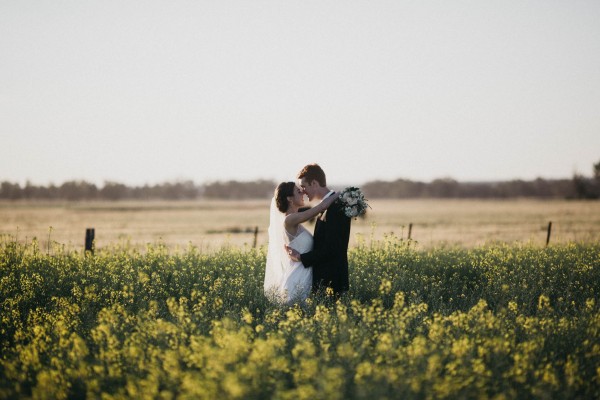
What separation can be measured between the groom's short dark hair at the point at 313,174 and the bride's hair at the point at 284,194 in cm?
39

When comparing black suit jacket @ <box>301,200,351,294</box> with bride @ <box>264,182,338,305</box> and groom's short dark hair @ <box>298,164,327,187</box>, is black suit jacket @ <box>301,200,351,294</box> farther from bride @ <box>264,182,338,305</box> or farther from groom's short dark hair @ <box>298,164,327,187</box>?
groom's short dark hair @ <box>298,164,327,187</box>

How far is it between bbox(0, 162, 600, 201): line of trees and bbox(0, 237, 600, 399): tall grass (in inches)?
3105

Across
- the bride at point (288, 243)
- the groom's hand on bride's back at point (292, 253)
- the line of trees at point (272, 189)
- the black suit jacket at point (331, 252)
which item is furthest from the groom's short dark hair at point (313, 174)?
the line of trees at point (272, 189)

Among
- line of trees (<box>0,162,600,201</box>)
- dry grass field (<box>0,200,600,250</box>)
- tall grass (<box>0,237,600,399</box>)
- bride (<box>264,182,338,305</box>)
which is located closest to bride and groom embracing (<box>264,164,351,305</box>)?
bride (<box>264,182,338,305</box>)

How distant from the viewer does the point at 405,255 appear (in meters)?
10.5

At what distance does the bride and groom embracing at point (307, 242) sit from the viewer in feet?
23.8

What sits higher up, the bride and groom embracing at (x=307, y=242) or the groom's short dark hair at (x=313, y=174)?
the groom's short dark hair at (x=313, y=174)

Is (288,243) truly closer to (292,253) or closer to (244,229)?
(292,253)

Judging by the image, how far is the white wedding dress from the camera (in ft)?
25.1

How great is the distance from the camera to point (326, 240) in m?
7.33

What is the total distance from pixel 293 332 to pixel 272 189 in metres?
96.8

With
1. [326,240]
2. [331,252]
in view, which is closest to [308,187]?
[326,240]

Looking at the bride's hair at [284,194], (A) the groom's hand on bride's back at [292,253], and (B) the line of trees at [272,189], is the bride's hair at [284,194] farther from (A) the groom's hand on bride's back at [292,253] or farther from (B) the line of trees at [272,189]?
(B) the line of trees at [272,189]

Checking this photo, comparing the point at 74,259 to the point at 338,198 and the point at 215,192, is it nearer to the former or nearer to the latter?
the point at 338,198
